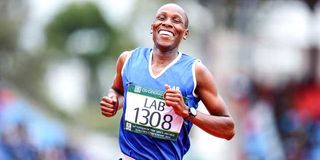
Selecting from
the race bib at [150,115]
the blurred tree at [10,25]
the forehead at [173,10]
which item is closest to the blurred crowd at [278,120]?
the race bib at [150,115]

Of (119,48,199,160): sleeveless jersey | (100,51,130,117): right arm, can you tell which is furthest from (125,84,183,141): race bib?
(100,51,130,117): right arm

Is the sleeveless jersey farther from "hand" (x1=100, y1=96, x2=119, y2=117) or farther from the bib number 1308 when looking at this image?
"hand" (x1=100, y1=96, x2=119, y2=117)

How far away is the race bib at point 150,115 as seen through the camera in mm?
9539

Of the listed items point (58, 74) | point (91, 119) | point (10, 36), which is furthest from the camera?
point (58, 74)

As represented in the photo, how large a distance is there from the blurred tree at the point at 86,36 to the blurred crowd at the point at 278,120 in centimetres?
3756

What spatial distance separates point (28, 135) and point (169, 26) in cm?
1100

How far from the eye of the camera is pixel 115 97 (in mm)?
9703

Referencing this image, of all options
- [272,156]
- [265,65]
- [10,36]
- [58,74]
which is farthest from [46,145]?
[58,74]

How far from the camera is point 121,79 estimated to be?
1003 cm

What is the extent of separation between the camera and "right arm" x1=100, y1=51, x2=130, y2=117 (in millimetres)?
9570

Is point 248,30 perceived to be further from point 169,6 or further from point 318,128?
point 169,6

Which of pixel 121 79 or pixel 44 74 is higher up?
pixel 121 79

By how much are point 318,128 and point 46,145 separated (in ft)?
16.4

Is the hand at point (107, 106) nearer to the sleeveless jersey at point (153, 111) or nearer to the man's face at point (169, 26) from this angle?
the sleeveless jersey at point (153, 111)
